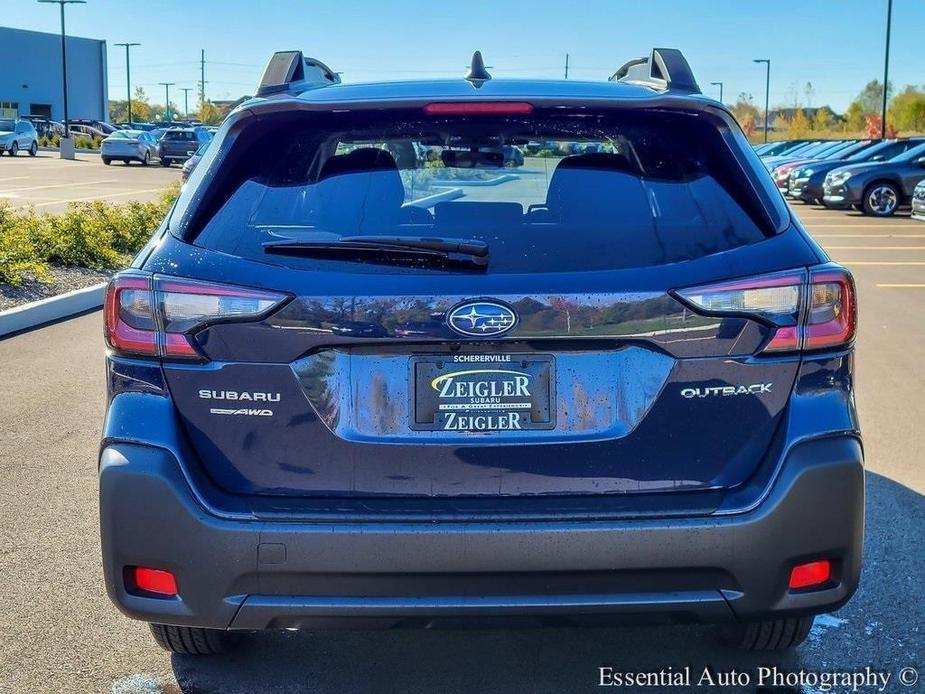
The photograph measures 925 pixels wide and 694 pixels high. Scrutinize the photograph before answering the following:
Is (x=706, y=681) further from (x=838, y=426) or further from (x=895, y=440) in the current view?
(x=895, y=440)

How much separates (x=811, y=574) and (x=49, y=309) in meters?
8.72

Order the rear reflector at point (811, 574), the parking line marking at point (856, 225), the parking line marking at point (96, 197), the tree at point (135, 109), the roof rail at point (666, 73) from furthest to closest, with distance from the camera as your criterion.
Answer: the tree at point (135, 109)
the parking line marking at point (96, 197)
the parking line marking at point (856, 225)
the roof rail at point (666, 73)
the rear reflector at point (811, 574)

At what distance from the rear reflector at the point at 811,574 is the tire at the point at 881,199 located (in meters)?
23.6

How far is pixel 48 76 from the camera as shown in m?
98.4

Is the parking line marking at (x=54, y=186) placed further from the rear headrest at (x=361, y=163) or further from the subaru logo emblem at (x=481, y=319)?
the subaru logo emblem at (x=481, y=319)

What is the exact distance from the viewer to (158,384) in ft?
9.57

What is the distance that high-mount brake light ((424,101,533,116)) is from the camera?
3.11 metres

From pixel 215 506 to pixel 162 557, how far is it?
0.20 meters

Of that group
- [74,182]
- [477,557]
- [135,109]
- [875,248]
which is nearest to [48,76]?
[135,109]

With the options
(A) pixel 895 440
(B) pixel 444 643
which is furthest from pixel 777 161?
(B) pixel 444 643

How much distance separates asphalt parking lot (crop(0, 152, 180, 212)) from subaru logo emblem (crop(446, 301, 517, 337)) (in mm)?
17160

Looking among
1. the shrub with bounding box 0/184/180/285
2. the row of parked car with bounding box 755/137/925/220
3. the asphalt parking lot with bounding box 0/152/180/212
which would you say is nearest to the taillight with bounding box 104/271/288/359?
the shrub with bounding box 0/184/180/285

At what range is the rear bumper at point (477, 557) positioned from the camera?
9.07 feet

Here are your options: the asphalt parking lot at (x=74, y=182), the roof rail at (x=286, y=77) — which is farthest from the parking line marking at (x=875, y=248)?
the roof rail at (x=286, y=77)
